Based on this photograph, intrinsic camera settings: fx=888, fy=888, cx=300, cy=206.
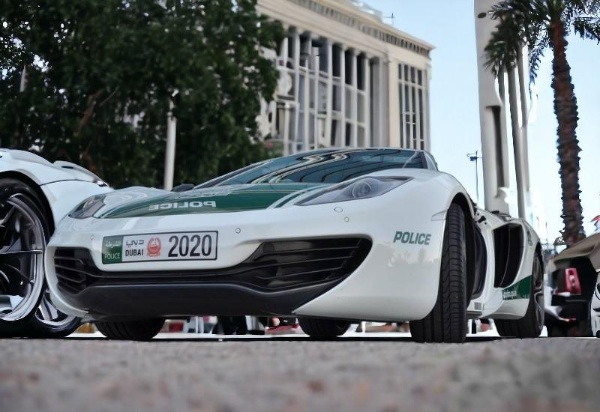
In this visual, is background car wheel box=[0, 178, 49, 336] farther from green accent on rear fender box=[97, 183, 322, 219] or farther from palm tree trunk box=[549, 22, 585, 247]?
palm tree trunk box=[549, 22, 585, 247]

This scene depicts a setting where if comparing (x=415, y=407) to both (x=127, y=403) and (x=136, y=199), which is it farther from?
(x=136, y=199)

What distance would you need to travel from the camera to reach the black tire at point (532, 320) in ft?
22.1

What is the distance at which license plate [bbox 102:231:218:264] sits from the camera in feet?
13.6

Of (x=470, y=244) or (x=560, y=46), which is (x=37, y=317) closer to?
(x=470, y=244)

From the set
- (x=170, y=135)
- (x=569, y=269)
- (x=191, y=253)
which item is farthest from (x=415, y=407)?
(x=170, y=135)

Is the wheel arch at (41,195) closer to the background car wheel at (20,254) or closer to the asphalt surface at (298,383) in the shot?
the background car wheel at (20,254)

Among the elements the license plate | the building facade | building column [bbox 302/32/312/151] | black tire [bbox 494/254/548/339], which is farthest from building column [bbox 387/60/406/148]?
the license plate

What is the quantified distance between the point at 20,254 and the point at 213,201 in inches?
71.6

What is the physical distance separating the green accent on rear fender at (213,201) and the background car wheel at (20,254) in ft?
3.26

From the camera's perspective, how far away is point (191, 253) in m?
4.16

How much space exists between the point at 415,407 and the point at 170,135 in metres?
15.5

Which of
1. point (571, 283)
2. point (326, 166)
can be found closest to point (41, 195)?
point (326, 166)

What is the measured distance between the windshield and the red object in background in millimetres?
2754

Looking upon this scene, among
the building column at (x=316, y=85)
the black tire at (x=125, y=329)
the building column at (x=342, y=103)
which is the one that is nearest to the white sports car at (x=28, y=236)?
the black tire at (x=125, y=329)
